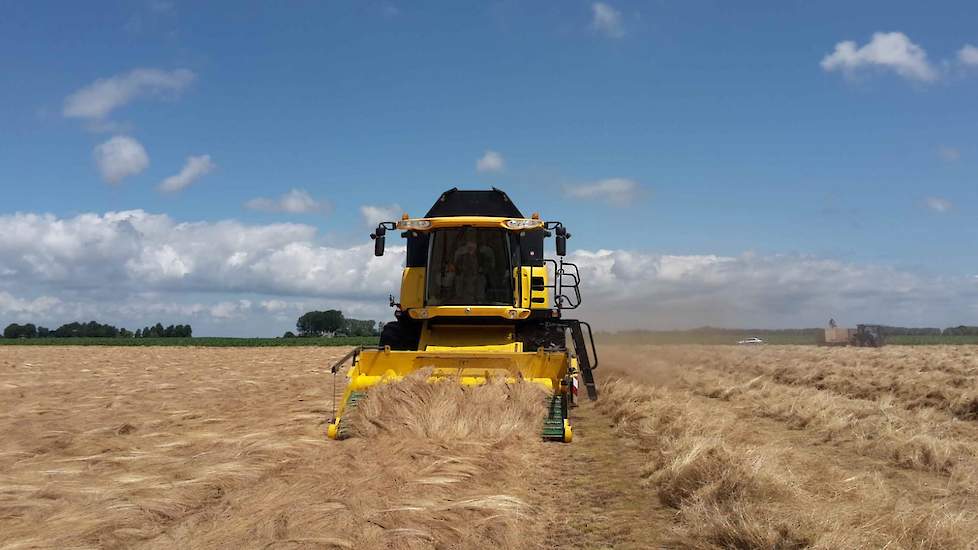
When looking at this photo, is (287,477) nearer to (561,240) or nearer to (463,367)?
(463,367)

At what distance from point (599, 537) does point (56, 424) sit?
9.27 metres

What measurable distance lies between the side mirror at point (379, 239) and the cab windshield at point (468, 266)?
79cm

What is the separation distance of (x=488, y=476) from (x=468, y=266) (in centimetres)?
542

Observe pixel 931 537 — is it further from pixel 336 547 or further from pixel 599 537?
pixel 336 547

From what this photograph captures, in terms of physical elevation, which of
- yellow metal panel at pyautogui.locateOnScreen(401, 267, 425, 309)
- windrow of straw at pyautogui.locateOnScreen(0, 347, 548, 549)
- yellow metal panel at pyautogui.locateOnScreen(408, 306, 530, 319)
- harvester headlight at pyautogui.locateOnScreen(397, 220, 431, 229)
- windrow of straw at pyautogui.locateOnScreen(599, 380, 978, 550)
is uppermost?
harvester headlight at pyautogui.locateOnScreen(397, 220, 431, 229)

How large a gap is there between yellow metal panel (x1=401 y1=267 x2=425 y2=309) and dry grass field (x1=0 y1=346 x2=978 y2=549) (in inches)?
88.6

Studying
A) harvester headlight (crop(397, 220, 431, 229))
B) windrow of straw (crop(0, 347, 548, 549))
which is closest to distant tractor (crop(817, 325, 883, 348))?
harvester headlight (crop(397, 220, 431, 229))

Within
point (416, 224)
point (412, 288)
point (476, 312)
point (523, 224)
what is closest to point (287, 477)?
point (476, 312)

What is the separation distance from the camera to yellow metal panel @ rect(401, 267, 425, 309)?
12.0 meters

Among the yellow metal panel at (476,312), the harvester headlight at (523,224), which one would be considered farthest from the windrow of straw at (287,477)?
the harvester headlight at (523,224)

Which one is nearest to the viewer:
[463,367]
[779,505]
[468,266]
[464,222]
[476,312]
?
[779,505]

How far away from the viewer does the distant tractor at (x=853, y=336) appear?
179ft

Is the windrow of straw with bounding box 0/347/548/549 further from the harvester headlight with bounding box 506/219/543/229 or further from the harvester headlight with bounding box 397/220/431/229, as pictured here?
the harvester headlight with bounding box 397/220/431/229

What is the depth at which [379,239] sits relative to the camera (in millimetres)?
Answer: 11492
